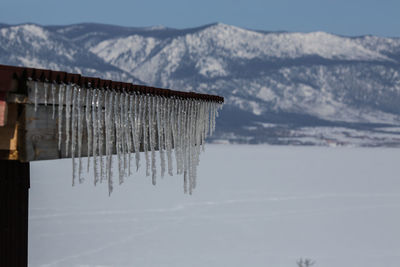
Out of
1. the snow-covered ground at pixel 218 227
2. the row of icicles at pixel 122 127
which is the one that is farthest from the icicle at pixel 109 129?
the snow-covered ground at pixel 218 227

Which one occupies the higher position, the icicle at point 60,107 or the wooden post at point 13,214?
the icicle at point 60,107

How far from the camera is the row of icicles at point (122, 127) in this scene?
173 inches

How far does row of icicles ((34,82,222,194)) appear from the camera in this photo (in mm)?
4391

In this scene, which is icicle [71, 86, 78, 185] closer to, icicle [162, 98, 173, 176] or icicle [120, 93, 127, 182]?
icicle [120, 93, 127, 182]

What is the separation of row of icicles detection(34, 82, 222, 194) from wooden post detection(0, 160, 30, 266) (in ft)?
2.40

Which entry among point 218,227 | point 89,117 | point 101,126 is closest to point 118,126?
point 101,126

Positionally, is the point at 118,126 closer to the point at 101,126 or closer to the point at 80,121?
the point at 101,126

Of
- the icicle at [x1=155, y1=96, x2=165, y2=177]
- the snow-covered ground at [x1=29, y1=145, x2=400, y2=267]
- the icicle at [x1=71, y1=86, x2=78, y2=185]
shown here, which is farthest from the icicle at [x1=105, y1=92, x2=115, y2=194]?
the snow-covered ground at [x1=29, y1=145, x2=400, y2=267]

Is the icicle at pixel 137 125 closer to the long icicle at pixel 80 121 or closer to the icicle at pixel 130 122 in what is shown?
the icicle at pixel 130 122

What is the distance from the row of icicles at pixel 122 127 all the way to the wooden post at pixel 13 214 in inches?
28.8

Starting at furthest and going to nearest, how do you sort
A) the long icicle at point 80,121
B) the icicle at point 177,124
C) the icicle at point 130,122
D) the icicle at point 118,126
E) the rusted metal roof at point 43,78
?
the icicle at point 177,124, the icicle at point 130,122, the icicle at point 118,126, the long icicle at point 80,121, the rusted metal roof at point 43,78

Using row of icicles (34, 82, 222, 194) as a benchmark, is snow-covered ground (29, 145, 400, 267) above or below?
below

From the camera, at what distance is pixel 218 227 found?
56.4 metres

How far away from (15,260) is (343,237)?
51.7 m
